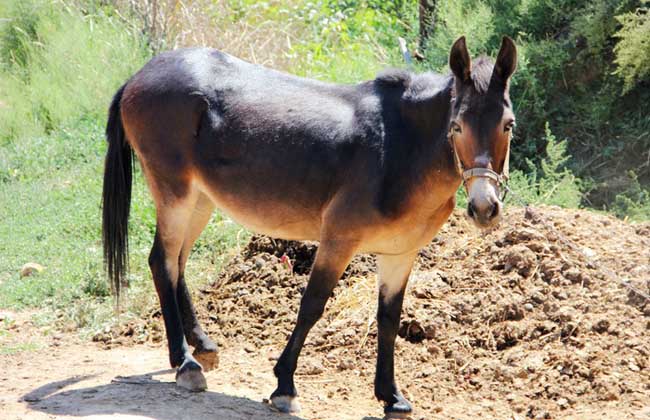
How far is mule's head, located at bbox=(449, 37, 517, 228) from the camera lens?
4.70 m

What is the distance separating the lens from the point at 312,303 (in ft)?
17.7

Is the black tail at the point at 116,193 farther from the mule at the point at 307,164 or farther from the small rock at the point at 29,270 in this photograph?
the small rock at the point at 29,270

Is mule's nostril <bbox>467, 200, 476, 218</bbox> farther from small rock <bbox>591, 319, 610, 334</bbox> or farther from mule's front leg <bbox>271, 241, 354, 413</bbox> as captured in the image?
small rock <bbox>591, 319, 610, 334</bbox>

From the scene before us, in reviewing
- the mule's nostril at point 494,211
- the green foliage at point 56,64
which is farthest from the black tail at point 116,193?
the green foliage at point 56,64

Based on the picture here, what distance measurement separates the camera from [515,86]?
397 inches

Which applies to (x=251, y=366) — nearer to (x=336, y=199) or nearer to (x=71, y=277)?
(x=336, y=199)

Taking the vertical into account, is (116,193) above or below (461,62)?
below

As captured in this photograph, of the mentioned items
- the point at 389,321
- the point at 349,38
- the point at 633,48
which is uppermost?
the point at 349,38

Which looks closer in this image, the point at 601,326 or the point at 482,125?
the point at 482,125

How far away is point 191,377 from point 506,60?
8.55 ft

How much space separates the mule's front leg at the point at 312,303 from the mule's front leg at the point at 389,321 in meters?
0.42

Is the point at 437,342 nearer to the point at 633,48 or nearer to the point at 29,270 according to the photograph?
the point at 29,270

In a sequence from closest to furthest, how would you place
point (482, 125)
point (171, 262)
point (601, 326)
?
point (482, 125), point (171, 262), point (601, 326)

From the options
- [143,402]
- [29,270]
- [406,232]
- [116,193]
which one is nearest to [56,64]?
[29,270]
